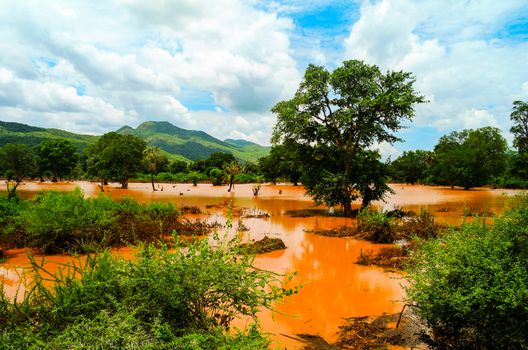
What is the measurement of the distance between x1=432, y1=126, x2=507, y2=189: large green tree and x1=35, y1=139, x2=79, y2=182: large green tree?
87.5m

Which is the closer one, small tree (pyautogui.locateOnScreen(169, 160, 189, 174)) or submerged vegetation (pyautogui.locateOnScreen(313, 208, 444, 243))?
submerged vegetation (pyautogui.locateOnScreen(313, 208, 444, 243))

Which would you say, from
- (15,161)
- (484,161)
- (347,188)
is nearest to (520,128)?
(484,161)

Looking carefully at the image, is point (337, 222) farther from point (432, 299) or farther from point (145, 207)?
point (432, 299)

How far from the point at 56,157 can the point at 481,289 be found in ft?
314

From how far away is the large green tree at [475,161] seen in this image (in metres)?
66.8

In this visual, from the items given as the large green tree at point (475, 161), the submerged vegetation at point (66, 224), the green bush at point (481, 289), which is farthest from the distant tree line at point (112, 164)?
the green bush at point (481, 289)

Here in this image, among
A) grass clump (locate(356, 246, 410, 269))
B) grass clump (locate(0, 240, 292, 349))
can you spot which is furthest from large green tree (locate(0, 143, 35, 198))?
grass clump (locate(0, 240, 292, 349))

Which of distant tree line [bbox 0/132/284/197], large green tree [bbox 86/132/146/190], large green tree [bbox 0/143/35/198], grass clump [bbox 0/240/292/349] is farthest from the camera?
large green tree [bbox 0/143/35/198]

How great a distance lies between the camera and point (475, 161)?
66500mm

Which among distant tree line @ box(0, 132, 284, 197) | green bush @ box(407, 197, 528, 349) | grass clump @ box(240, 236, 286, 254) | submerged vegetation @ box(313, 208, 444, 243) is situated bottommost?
grass clump @ box(240, 236, 286, 254)

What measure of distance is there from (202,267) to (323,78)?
70.5ft

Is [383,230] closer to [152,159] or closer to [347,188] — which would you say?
[347,188]

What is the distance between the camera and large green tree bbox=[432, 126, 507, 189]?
66.8 meters

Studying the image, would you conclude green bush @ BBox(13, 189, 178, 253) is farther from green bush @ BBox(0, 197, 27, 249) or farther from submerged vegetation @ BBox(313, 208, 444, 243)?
submerged vegetation @ BBox(313, 208, 444, 243)
